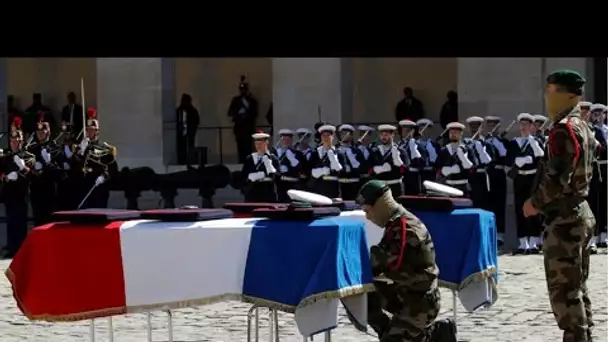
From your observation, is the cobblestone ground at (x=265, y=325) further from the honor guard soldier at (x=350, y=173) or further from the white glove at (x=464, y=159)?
the honor guard soldier at (x=350, y=173)

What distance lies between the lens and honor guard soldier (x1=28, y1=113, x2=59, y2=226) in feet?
54.7

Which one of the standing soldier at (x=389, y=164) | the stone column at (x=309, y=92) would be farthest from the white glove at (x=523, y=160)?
the stone column at (x=309, y=92)

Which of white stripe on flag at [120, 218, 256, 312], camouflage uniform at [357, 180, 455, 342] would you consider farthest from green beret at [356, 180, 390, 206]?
white stripe on flag at [120, 218, 256, 312]

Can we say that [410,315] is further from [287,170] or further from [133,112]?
[133,112]

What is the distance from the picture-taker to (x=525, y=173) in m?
15.6

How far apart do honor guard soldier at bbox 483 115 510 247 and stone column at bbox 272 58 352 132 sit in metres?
5.27

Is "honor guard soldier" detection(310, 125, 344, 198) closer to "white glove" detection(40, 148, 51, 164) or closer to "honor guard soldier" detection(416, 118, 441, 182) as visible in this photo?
"honor guard soldier" detection(416, 118, 441, 182)

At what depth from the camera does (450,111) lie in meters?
21.6

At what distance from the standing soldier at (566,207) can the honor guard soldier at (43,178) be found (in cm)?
Result: 1068

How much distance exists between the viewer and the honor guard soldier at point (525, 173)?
15.3 metres

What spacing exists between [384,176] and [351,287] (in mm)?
9145
